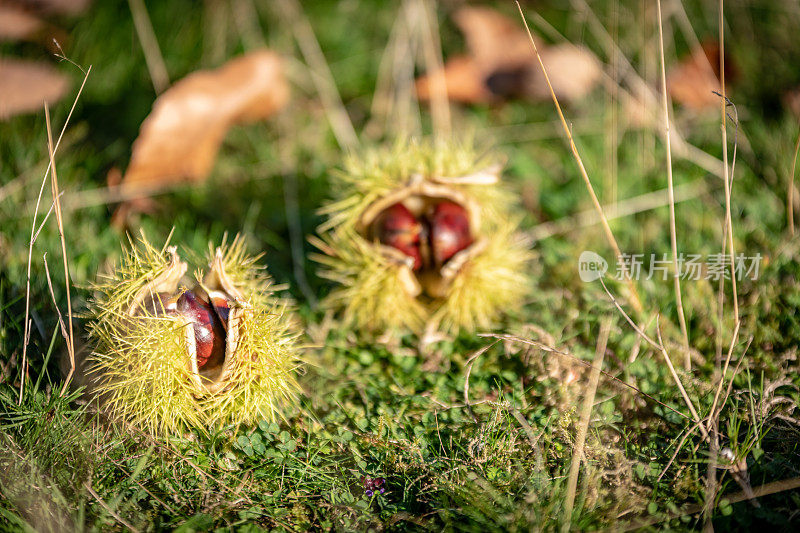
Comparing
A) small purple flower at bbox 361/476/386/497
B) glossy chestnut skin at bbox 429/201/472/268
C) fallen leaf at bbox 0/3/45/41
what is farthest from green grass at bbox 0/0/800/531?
glossy chestnut skin at bbox 429/201/472/268

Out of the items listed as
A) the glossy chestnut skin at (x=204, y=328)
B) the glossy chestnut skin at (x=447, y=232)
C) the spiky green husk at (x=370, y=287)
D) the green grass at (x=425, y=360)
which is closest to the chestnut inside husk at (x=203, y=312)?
the glossy chestnut skin at (x=204, y=328)

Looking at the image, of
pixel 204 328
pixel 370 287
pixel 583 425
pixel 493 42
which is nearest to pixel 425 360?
pixel 370 287

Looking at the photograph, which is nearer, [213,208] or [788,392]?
[788,392]

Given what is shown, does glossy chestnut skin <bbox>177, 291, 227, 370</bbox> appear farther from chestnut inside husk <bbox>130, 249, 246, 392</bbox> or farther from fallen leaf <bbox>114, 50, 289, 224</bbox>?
fallen leaf <bbox>114, 50, 289, 224</bbox>

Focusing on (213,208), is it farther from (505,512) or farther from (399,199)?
(505,512)

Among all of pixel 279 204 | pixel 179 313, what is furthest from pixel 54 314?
pixel 279 204

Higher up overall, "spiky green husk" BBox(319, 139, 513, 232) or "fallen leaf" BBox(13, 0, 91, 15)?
"fallen leaf" BBox(13, 0, 91, 15)

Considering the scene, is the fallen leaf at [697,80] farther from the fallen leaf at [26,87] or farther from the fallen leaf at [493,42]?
the fallen leaf at [26,87]
